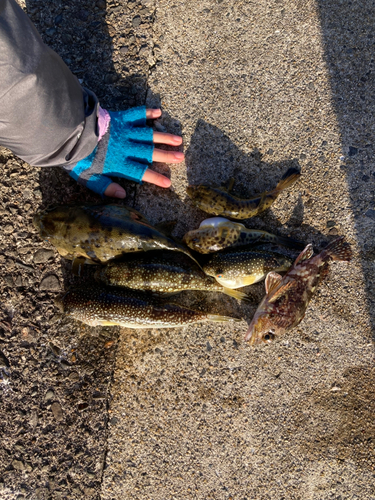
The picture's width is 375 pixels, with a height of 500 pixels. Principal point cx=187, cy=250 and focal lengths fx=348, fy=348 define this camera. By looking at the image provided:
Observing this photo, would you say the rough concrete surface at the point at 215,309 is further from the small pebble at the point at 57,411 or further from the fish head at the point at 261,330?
the fish head at the point at 261,330

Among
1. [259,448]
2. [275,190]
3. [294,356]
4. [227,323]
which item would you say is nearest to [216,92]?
[275,190]

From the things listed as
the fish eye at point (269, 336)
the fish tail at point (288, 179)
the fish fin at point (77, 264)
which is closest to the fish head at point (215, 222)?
the fish tail at point (288, 179)

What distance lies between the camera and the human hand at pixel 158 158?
4.07 meters

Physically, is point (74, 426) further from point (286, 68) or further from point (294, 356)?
point (286, 68)

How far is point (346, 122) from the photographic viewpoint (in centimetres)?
411

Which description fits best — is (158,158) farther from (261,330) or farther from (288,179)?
(261,330)

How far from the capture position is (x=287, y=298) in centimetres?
368

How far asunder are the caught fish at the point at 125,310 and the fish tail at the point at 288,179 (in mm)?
1601

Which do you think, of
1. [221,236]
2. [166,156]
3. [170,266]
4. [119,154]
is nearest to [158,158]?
[166,156]

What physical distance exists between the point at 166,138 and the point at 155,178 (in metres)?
0.50

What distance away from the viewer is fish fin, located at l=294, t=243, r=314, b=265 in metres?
3.72

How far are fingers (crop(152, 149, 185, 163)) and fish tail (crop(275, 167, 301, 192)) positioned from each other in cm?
119

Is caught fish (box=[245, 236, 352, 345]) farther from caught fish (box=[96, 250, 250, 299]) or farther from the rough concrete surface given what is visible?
caught fish (box=[96, 250, 250, 299])

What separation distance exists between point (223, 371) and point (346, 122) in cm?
326
